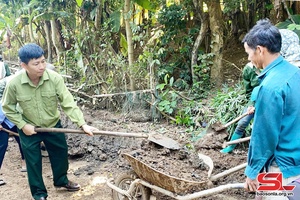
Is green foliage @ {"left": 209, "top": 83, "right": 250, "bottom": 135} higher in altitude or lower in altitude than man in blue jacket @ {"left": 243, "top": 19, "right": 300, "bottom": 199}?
lower

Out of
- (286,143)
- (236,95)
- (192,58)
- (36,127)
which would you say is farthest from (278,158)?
Answer: (192,58)

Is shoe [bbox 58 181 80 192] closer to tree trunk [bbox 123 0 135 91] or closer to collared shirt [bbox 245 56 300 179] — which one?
collared shirt [bbox 245 56 300 179]

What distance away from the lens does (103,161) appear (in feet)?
15.7

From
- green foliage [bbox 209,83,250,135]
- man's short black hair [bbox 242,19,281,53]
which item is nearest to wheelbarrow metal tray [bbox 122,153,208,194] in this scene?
man's short black hair [bbox 242,19,281,53]

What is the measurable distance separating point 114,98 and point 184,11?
2492 mm

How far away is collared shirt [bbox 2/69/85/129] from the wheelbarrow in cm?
83

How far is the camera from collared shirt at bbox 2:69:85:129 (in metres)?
3.31

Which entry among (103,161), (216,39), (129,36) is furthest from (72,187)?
(216,39)

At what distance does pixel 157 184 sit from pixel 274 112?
4.81ft

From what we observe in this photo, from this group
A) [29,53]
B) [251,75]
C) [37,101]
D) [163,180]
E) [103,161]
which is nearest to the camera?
[163,180]

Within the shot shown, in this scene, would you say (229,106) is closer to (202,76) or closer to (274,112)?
(202,76)

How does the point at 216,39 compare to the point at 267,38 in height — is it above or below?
above

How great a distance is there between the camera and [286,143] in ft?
5.73

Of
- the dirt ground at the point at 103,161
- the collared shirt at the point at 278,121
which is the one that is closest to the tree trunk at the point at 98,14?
the dirt ground at the point at 103,161
